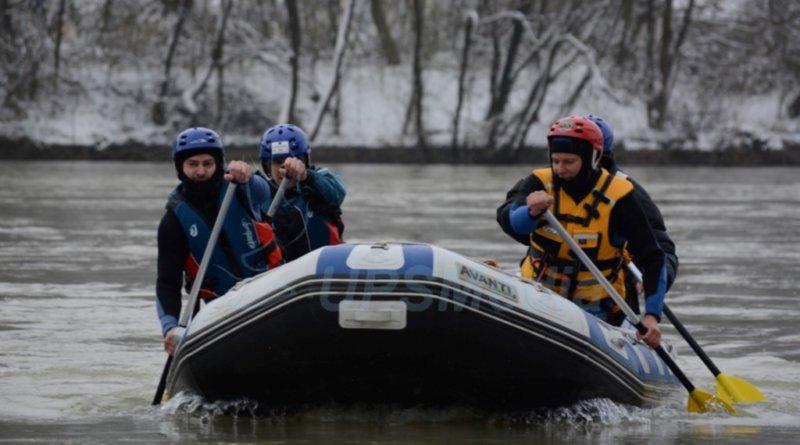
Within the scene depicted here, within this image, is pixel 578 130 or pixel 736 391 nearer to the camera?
pixel 578 130

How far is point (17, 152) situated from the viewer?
114ft

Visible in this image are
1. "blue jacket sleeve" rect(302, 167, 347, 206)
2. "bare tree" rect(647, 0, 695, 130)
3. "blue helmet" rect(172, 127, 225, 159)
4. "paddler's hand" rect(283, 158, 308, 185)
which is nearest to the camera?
"blue helmet" rect(172, 127, 225, 159)

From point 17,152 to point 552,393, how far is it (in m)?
29.2

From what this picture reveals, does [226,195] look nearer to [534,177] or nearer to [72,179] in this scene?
[534,177]

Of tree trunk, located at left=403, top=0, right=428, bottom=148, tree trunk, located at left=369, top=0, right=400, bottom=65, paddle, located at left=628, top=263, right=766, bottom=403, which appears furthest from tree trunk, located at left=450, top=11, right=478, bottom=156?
paddle, located at left=628, top=263, right=766, bottom=403

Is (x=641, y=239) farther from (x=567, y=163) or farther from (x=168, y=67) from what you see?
(x=168, y=67)

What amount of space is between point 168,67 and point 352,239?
22236mm

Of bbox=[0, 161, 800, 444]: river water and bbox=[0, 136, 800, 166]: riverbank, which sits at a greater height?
bbox=[0, 161, 800, 444]: river water

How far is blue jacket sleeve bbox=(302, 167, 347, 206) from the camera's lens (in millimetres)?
7918

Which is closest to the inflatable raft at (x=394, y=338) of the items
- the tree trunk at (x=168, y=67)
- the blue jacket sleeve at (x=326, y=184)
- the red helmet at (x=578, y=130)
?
the red helmet at (x=578, y=130)

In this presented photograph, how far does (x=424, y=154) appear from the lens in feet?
119

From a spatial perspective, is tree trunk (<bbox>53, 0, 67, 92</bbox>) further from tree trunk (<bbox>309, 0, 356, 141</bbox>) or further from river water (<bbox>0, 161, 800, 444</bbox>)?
river water (<bbox>0, 161, 800, 444</bbox>)

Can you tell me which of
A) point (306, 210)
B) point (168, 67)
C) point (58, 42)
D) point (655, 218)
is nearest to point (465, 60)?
point (168, 67)

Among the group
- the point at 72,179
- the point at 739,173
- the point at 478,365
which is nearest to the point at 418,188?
the point at 72,179
